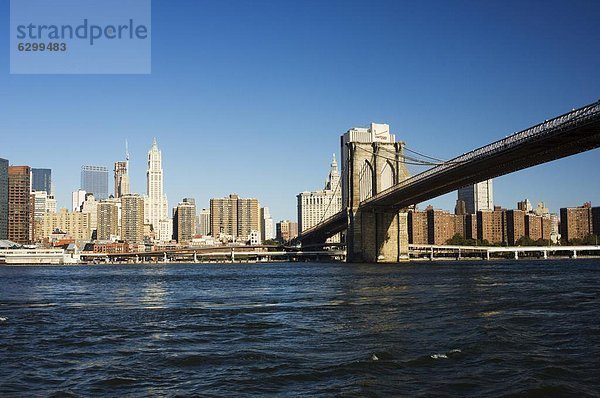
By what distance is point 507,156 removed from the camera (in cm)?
5522

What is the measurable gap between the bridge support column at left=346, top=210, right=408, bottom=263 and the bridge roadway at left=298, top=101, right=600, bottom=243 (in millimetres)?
2139

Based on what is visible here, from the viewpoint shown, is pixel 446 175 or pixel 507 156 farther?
pixel 446 175

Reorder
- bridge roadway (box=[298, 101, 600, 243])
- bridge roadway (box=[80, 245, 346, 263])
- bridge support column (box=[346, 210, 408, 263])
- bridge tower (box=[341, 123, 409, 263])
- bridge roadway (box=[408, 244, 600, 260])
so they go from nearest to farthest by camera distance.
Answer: bridge roadway (box=[298, 101, 600, 243]) → bridge support column (box=[346, 210, 408, 263]) → bridge tower (box=[341, 123, 409, 263]) → bridge roadway (box=[408, 244, 600, 260]) → bridge roadway (box=[80, 245, 346, 263])

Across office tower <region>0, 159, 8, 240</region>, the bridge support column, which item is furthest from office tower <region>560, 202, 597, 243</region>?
office tower <region>0, 159, 8, 240</region>

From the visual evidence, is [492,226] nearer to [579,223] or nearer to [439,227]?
[439,227]

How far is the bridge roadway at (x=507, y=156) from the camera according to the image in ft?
151

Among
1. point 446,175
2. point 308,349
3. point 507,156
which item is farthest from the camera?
point 446,175

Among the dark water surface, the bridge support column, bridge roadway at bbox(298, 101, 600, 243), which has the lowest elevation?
the dark water surface

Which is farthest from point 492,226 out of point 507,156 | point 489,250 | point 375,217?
point 507,156

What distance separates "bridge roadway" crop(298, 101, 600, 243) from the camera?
151 ft

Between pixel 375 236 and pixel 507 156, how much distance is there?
29903 mm

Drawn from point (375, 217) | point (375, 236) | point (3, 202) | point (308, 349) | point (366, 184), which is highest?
point (3, 202)

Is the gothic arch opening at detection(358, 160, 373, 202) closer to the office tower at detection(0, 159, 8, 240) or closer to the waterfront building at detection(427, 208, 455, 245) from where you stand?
the waterfront building at detection(427, 208, 455, 245)

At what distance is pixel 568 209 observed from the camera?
619 feet
